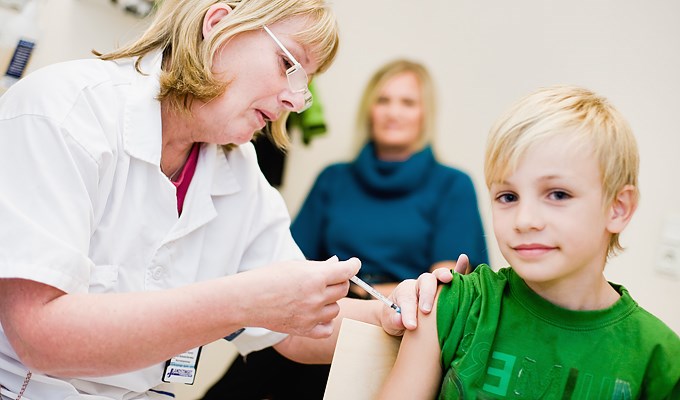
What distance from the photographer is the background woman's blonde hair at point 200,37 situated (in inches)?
51.7

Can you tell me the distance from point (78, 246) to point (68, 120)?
22 centimetres

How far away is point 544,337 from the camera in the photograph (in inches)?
44.5

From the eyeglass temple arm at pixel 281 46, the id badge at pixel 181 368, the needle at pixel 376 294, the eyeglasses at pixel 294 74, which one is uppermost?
the eyeglass temple arm at pixel 281 46

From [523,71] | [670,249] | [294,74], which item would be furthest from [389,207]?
[294,74]

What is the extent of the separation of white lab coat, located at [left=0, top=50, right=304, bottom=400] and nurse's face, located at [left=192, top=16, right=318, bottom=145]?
118 millimetres

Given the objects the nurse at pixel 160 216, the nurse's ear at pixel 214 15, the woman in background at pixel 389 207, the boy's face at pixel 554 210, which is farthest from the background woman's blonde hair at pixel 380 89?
the boy's face at pixel 554 210

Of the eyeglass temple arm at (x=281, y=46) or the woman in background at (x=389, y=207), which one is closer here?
the eyeglass temple arm at (x=281, y=46)

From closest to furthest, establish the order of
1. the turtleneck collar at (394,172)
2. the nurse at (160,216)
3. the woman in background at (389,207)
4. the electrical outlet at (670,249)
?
the nurse at (160,216) → the electrical outlet at (670,249) → the woman in background at (389,207) → the turtleneck collar at (394,172)

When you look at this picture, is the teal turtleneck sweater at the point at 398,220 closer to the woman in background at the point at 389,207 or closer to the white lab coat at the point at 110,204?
the woman in background at the point at 389,207

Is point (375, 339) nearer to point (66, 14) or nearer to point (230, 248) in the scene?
point (230, 248)

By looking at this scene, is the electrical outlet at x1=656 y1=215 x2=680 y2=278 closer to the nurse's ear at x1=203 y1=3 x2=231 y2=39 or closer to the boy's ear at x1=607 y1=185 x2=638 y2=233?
the boy's ear at x1=607 y1=185 x2=638 y2=233

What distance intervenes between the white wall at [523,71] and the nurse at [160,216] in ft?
5.13

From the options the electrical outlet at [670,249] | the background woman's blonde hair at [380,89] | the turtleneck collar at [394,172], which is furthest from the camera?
the background woman's blonde hair at [380,89]

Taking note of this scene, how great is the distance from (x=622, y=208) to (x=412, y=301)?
402 millimetres
